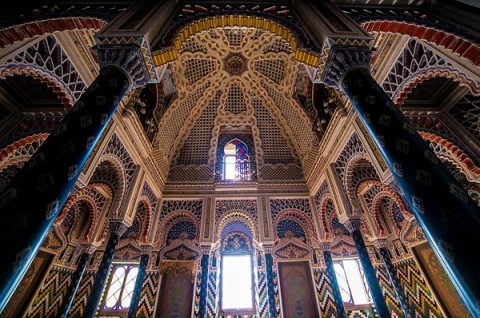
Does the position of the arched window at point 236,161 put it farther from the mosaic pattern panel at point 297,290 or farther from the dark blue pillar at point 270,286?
the mosaic pattern panel at point 297,290

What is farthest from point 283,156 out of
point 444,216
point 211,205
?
point 444,216

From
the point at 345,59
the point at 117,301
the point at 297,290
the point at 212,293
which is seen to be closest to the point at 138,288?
the point at 117,301

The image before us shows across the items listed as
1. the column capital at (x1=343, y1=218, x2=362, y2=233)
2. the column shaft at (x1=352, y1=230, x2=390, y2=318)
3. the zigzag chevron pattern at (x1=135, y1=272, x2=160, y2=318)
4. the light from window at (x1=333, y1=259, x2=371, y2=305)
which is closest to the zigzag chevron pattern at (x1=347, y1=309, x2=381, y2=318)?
the light from window at (x1=333, y1=259, x2=371, y2=305)

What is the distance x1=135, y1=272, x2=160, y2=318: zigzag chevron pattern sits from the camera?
6.41 m

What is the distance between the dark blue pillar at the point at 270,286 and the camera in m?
6.05

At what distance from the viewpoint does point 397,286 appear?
6.11 metres

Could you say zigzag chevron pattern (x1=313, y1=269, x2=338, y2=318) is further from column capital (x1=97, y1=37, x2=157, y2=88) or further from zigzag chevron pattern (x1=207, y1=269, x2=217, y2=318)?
column capital (x1=97, y1=37, x2=157, y2=88)

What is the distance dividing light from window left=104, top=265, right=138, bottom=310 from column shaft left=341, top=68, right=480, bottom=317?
306 inches

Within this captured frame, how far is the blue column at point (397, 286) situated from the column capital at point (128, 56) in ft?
24.7

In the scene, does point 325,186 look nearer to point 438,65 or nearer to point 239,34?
point 438,65

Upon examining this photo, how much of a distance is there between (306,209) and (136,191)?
531cm

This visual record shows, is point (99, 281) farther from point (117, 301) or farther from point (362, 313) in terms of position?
point (362, 313)

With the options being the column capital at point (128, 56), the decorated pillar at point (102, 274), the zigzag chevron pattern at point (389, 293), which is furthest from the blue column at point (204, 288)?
the zigzag chevron pattern at point (389, 293)

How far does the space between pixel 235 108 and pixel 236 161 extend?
2.12 metres
